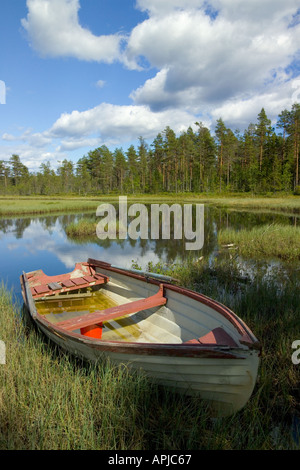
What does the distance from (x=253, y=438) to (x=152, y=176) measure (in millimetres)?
67012

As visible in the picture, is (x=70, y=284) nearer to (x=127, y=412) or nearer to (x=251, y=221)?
(x=127, y=412)

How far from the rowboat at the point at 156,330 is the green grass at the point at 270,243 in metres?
6.88

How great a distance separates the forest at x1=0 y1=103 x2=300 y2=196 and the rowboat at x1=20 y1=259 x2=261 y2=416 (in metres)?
43.7

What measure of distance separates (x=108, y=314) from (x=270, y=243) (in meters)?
9.63

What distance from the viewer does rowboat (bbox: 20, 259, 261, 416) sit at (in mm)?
Result: 2828

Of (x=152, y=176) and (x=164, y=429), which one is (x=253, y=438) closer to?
(x=164, y=429)

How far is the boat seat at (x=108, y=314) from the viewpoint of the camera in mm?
4152

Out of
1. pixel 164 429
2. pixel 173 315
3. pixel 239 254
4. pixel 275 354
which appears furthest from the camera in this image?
pixel 239 254

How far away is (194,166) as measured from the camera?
64.9m

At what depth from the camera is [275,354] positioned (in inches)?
159

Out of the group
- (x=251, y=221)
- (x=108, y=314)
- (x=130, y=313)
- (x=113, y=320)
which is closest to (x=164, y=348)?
(x=108, y=314)

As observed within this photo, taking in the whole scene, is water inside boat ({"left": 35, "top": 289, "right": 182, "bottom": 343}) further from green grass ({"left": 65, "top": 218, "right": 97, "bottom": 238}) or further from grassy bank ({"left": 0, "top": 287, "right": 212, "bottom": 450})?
green grass ({"left": 65, "top": 218, "right": 97, "bottom": 238})

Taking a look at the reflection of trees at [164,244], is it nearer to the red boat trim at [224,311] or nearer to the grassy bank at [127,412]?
the red boat trim at [224,311]
